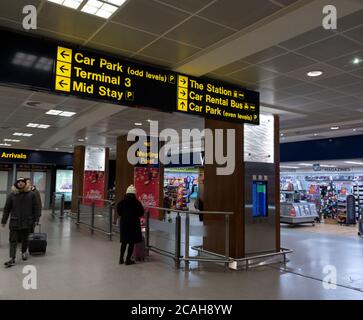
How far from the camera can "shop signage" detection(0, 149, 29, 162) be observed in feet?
55.1

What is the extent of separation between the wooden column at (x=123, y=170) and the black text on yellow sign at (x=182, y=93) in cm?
645

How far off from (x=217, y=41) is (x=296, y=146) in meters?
9.47

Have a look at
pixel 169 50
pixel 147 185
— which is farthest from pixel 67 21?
pixel 147 185

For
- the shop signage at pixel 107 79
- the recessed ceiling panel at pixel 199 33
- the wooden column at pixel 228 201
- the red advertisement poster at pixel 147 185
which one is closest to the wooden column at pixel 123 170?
the red advertisement poster at pixel 147 185

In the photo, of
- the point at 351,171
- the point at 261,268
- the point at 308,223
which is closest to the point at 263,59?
the point at 261,268

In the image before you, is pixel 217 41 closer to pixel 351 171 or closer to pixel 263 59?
pixel 263 59

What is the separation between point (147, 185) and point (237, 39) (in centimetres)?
727

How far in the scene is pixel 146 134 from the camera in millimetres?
10711

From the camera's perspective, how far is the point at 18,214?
5.91 metres

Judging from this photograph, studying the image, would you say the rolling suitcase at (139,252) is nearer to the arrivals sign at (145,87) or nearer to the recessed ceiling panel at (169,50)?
the arrivals sign at (145,87)

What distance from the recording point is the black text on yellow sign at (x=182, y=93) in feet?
14.5

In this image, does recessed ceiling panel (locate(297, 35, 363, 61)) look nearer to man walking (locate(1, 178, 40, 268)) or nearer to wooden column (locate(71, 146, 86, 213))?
man walking (locate(1, 178, 40, 268))

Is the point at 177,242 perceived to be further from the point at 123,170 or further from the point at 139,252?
the point at 123,170
